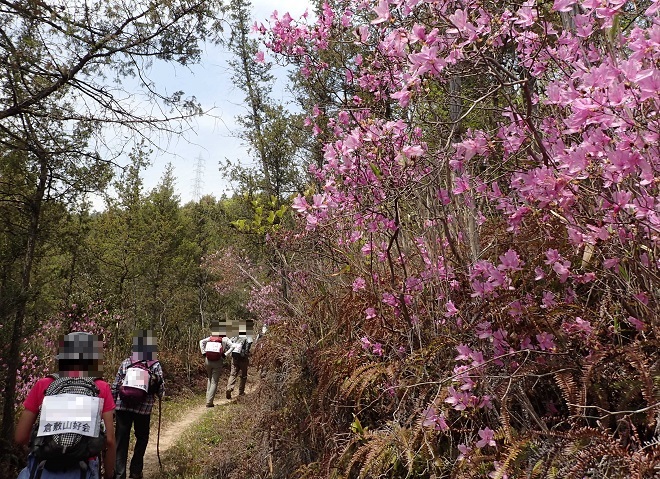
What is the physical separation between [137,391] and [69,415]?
2054mm

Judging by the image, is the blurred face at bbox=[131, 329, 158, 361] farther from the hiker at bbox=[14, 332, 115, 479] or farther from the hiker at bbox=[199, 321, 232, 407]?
the hiker at bbox=[199, 321, 232, 407]

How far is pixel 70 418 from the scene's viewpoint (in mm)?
2684

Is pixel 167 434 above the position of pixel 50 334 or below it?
below

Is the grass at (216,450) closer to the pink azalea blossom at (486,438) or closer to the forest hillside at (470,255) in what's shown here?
the forest hillside at (470,255)

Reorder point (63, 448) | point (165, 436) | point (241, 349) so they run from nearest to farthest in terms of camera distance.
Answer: point (63, 448) → point (165, 436) → point (241, 349)

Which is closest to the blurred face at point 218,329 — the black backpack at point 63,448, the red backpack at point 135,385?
the red backpack at point 135,385

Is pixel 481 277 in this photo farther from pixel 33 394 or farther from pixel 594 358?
pixel 33 394

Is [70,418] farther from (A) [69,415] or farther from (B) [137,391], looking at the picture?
(B) [137,391]

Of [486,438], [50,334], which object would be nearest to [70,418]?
[486,438]

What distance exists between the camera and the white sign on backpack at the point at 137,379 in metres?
4.66

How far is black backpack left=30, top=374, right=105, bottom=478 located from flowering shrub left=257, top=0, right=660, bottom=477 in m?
1.52

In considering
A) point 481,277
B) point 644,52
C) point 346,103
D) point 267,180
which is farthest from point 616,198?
point 267,180

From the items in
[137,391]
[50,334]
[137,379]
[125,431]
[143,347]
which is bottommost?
[125,431]

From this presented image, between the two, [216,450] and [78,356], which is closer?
[78,356]
